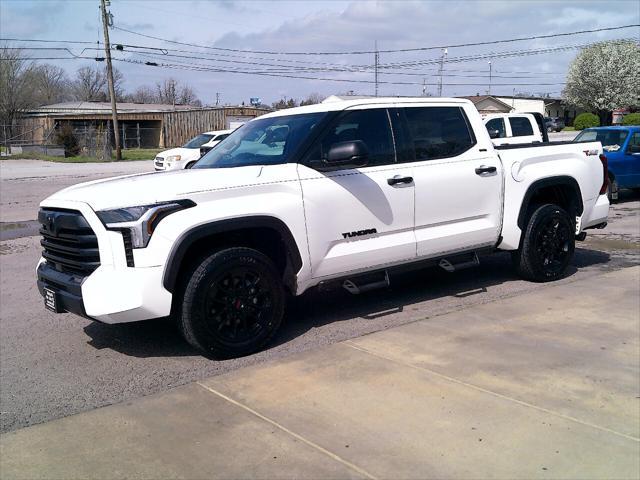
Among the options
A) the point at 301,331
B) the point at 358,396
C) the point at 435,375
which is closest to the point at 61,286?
the point at 301,331

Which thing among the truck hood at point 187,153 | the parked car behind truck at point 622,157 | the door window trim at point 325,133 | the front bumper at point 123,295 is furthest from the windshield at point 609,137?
the front bumper at point 123,295

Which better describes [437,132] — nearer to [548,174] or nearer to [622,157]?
[548,174]

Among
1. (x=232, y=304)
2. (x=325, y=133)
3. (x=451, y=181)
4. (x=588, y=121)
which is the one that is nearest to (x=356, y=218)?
(x=325, y=133)

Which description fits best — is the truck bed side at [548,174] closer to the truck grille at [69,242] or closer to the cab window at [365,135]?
the cab window at [365,135]

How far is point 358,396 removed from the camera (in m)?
4.29

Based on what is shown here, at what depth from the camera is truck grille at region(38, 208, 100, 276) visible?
4715 mm

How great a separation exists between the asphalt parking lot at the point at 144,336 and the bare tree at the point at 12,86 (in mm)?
61983

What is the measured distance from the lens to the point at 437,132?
632cm

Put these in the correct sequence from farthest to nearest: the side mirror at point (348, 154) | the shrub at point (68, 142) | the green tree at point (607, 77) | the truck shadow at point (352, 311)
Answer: the green tree at point (607, 77) < the shrub at point (68, 142) < the truck shadow at point (352, 311) < the side mirror at point (348, 154)

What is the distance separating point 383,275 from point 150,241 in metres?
2.20

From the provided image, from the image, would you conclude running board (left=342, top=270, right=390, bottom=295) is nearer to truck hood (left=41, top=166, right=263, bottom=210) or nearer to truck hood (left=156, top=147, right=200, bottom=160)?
truck hood (left=41, top=166, right=263, bottom=210)

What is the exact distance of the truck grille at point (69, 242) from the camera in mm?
4715

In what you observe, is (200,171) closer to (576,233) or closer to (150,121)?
(576,233)

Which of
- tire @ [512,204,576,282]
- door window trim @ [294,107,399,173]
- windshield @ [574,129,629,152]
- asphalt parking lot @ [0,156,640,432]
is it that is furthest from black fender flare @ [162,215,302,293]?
windshield @ [574,129,629,152]
